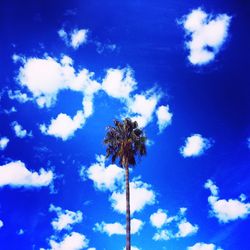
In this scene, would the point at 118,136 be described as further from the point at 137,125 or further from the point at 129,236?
the point at 129,236

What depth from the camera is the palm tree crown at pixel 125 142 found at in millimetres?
45875

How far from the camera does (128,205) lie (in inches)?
1652

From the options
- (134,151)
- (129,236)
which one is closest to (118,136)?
(134,151)

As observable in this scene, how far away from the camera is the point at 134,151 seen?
1822 inches

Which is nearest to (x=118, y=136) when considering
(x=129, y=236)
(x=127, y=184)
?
(x=127, y=184)

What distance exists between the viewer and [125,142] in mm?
46062

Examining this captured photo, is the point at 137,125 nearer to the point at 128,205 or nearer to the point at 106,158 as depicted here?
the point at 106,158

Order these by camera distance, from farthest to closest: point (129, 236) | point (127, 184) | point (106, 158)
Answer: point (106, 158)
point (127, 184)
point (129, 236)

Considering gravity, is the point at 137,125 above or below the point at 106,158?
above

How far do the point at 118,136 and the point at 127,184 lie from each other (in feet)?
19.0

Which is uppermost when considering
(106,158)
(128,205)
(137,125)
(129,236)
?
(137,125)

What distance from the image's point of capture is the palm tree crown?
151ft

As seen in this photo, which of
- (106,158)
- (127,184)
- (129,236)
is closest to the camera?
(129,236)

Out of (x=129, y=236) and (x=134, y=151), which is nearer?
(x=129, y=236)
